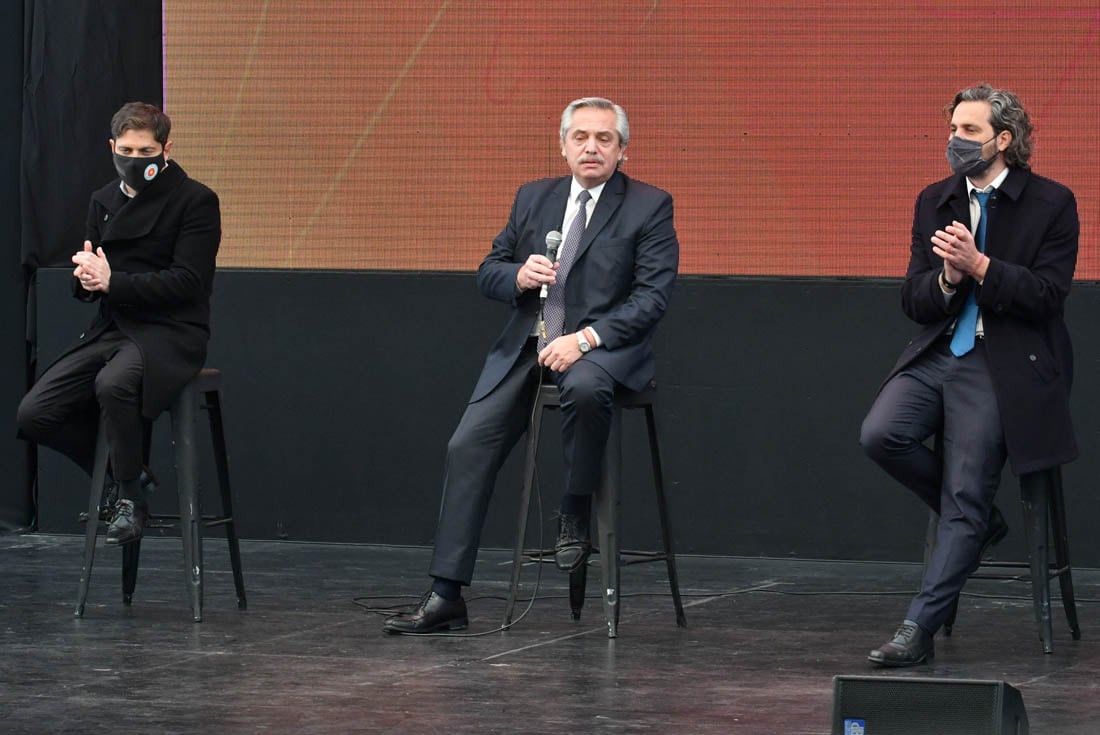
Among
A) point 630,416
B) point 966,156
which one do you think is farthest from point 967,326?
point 630,416

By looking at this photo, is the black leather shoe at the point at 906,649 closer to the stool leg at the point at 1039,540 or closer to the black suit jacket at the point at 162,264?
the stool leg at the point at 1039,540

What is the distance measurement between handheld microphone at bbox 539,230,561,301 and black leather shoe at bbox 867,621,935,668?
4.17ft

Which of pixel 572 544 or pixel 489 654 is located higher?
pixel 572 544

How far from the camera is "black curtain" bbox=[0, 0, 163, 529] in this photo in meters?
6.74

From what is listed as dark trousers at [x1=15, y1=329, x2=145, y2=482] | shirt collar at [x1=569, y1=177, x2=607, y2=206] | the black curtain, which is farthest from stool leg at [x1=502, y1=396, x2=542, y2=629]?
the black curtain

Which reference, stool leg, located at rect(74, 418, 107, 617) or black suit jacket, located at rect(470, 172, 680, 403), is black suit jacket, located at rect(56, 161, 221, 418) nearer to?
stool leg, located at rect(74, 418, 107, 617)

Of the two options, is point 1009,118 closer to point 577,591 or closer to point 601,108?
point 601,108

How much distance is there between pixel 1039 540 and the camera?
182 inches

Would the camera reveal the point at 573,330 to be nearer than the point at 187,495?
Yes

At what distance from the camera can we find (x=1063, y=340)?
15.4ft

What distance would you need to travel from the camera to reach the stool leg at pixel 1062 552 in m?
4.74

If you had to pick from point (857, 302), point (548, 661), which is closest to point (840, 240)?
point (857, 302)

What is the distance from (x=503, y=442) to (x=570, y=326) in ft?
1.20

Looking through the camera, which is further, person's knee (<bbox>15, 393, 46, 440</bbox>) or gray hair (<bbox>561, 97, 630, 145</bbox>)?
person's knee (<bbox>15, 393, 46, 440</bbox>)
